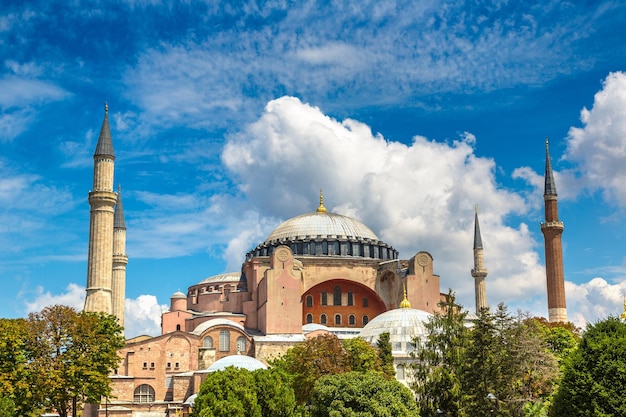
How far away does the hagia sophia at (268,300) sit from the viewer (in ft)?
147

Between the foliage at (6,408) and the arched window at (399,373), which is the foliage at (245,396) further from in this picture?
the arched window at (399,373)

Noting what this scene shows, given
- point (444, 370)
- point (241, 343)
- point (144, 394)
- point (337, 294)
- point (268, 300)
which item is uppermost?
point (337, 294)

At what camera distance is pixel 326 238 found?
55.7m

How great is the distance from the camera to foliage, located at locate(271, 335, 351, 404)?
35406 millimetres

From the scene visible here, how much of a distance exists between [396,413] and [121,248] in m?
36.8

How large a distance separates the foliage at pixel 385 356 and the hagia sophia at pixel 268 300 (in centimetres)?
345

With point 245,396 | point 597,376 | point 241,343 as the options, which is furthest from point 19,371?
point 597,376

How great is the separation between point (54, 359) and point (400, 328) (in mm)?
19288

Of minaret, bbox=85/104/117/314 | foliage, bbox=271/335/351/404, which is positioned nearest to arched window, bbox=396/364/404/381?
foliage, bbox=271/335/351/404

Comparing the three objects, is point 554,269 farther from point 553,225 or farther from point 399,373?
point 399,373

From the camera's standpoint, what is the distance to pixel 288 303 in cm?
4916

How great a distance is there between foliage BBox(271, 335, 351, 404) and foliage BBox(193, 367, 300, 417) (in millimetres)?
2532

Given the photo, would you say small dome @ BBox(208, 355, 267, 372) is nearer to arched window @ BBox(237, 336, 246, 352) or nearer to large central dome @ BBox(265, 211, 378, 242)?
arched window @ BBox(237, 336, 246, 352)

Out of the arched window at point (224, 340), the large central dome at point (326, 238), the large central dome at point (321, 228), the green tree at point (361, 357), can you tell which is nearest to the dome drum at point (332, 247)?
the large central dome at point (326, 238)
